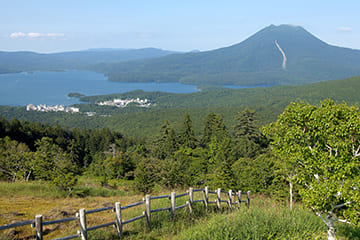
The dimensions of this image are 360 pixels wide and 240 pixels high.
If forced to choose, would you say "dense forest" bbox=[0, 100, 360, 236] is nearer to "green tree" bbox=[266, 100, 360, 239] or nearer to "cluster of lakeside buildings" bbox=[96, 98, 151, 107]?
"green tree" bbox=[266, 100, 360, 239]

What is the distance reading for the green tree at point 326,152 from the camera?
5.79 m

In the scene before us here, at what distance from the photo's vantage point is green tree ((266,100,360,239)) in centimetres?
579

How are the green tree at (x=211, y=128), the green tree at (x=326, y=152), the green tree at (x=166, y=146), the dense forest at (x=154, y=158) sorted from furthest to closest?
the green tree at (x=211, y=128)
the green tree at (x=166, y=146)
the dense forest at (x=154, y=158)
the green tree at (x=326, y=152)

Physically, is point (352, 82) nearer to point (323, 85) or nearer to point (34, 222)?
point (323, 85)

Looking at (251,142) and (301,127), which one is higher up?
(301,127)

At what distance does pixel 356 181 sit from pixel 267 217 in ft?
8.07

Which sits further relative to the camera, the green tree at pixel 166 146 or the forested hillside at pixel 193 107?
the forested hillside at pixel 193 107

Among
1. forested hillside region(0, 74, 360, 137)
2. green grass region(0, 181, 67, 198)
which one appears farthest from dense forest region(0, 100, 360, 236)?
forested hillside region(0, 74, 360, 137)

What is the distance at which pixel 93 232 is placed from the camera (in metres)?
6.98

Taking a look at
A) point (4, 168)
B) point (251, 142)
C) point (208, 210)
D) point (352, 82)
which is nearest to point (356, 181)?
point (208, 210)

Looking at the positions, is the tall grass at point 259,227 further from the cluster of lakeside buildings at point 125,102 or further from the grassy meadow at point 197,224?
the cluster of lakeside buildings at point 125,102

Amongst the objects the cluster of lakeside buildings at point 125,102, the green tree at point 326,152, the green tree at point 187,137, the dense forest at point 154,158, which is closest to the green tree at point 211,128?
the dense forest at point 154,158

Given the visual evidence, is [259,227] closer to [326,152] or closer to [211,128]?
[326,152]

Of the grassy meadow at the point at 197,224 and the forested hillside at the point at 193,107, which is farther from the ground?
the grassy meadow at the point at 197,224
